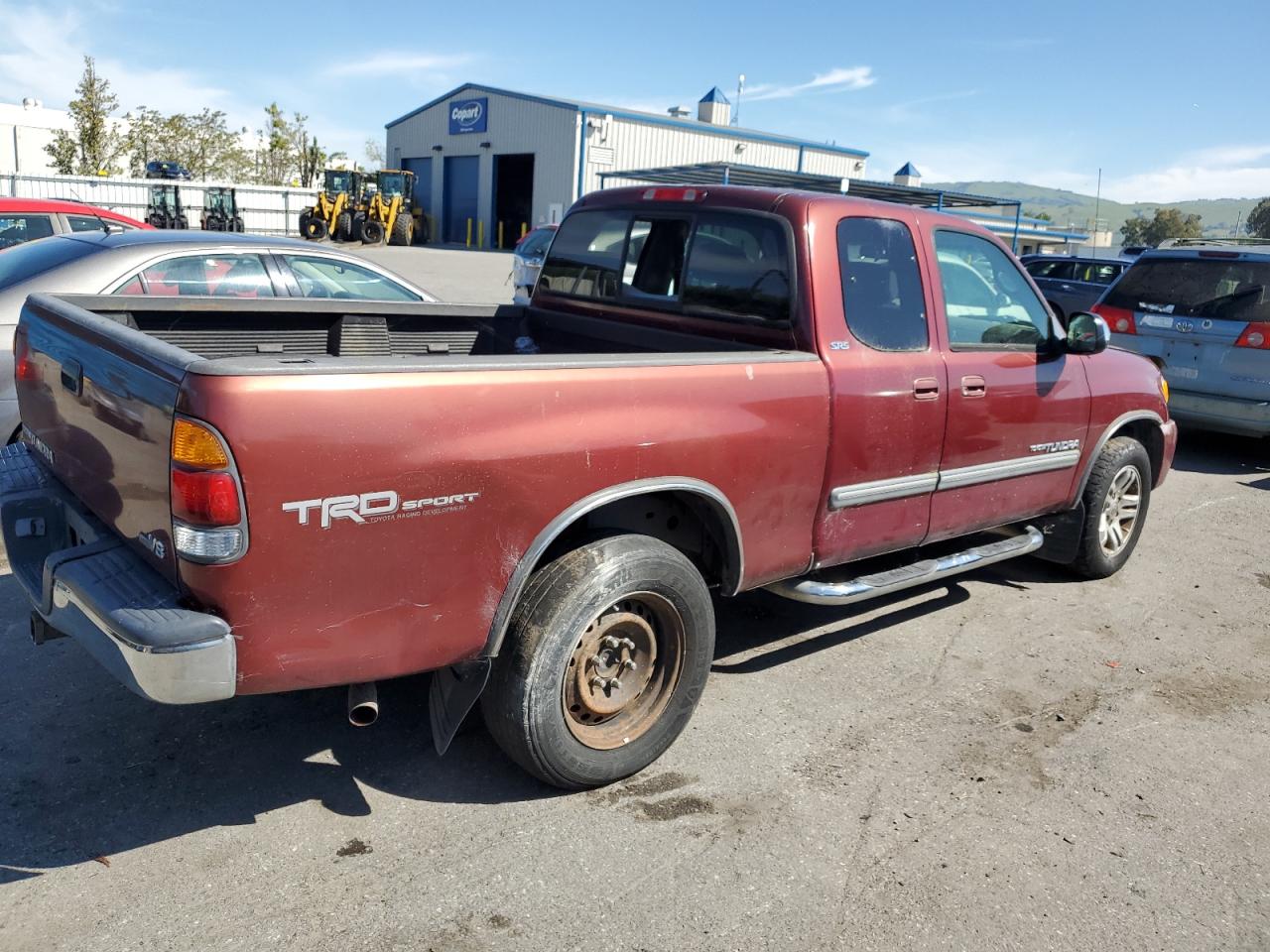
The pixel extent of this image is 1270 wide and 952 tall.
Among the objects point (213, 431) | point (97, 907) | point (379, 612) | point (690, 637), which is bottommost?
point (97, 907)

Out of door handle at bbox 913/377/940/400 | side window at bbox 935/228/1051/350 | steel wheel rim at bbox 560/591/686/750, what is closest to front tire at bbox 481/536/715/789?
steel wheel rim at bbox 560/591/686/750

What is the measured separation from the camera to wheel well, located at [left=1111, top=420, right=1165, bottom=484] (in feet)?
19.5

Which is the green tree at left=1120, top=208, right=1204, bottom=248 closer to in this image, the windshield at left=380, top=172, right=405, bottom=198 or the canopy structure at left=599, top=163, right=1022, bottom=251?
the canopy structure at left=599, top=163, right=1022, bottom=251

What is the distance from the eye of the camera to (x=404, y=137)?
50.4 m

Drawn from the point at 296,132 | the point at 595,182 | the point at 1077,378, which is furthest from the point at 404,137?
the point at 1077,378

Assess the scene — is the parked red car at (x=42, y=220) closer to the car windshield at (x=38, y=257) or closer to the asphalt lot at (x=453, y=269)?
the car windshield at (x=38, y=257)

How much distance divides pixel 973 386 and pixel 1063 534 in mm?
1711

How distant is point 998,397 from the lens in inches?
181

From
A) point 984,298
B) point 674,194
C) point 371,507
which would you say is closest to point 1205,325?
point 984,298

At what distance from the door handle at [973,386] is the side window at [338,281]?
3.45 m

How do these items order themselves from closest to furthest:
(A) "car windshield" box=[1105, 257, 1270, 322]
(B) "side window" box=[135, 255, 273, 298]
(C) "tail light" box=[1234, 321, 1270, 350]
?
(B) "side window" box=[135, 255, 273, 298], (C) "tail light" box=[1234, 321, 1270, 350], (A) "car windshield" box=[1105, 257, 1270, 322]

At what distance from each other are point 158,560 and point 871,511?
2.69 meters

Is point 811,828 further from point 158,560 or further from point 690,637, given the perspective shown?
point 158,560

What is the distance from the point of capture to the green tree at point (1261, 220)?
230ft
